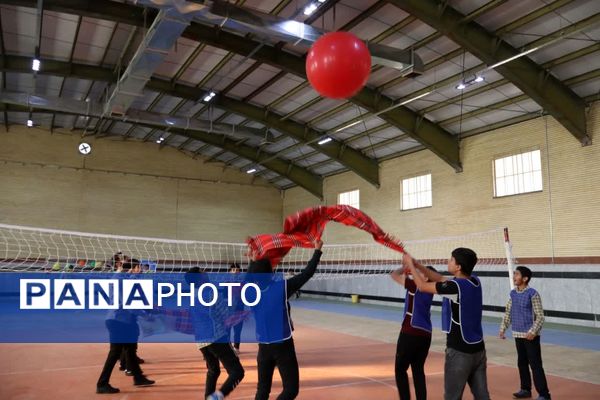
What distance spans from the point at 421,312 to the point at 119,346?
4459 mm

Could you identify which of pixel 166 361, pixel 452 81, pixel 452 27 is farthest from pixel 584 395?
pixel 452 81

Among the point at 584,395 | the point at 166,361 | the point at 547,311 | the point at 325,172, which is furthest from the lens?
the point at 325,172

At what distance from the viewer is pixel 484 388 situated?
14.0 feet

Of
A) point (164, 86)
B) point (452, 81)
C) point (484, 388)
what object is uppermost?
point (164, 86)

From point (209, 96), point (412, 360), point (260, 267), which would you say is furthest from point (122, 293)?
point (209, 96)

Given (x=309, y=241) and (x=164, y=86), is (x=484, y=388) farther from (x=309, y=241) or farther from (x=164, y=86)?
(x=164, y=86)

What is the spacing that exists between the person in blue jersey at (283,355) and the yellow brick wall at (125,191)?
24.1m

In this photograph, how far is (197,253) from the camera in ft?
93.6

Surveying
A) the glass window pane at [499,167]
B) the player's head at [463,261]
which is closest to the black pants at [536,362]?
the player's head at [463,261]

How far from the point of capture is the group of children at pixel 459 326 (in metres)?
4.22

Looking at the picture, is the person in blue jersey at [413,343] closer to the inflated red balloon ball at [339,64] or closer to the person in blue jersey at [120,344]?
the inflated red balloon ball at [339,64]

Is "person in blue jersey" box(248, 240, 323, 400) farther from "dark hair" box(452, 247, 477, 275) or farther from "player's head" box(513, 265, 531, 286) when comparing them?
"player's head" box(513, 265, 531, 286)

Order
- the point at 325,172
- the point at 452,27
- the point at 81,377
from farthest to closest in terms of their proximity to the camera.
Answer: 1. the point at 325,172
2. the point at 452,27
3. the point at 81,377

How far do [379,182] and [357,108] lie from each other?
5209mm
